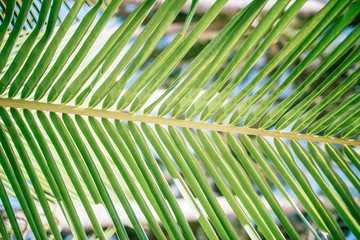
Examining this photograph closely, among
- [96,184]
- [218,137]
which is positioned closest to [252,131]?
[218,137]

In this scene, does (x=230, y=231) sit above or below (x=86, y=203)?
below

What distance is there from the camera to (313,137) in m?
0.85

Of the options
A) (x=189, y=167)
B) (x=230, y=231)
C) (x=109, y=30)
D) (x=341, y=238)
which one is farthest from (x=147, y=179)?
(x=109, y=30)

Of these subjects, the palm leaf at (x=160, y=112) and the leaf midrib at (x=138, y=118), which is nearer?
the palm leaf at (x=160, y=112)

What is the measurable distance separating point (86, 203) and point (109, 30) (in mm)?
870

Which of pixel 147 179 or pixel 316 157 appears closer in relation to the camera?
pixel 147 179

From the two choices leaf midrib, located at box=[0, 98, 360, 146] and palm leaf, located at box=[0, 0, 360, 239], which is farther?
leaf midrib, located at box=[0, 98, 360, 146]

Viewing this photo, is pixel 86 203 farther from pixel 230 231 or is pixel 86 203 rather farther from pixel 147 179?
pixel 230 231

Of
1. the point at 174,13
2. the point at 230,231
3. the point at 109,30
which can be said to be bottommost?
the point at 230,231

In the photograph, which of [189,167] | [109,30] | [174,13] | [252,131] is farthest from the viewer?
[109,30]

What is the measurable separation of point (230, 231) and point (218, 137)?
0.81 ft

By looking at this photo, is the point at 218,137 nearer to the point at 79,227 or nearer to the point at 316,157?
the point at 316,157

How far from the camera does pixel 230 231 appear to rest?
644 millimetres

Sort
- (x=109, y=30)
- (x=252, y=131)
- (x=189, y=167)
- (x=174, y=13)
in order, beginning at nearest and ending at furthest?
(x=174, y=13), (x=189, y=167), (x=252, y=131), (x=109, y=30)
